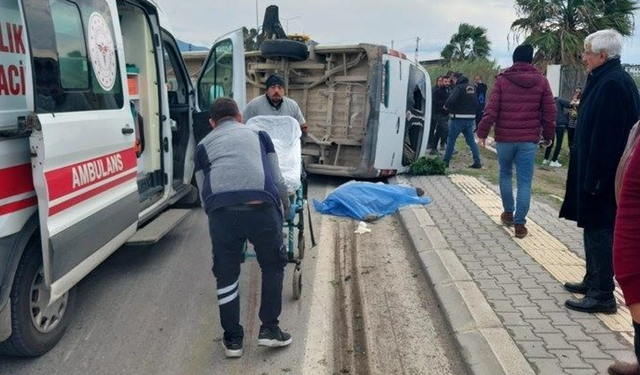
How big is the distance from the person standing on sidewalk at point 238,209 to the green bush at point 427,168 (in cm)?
589

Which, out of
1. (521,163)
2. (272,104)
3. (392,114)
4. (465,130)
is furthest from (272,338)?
(465,130)

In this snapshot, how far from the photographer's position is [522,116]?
207 inches

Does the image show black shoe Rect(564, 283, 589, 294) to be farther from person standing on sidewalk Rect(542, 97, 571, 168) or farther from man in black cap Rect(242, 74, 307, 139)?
person standing on sidewalk Rect(542, 97, 571, 168)

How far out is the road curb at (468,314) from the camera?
3092mm

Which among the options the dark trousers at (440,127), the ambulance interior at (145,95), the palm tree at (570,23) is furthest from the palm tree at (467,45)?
the ambulance interior at (145,95)

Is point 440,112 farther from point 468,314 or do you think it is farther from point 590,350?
point 590,350

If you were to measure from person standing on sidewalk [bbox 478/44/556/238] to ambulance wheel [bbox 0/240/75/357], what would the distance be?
4.26m

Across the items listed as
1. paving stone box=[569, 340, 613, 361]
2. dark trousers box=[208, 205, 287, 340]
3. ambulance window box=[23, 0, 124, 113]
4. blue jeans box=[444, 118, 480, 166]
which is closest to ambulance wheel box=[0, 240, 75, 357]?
→ ambulance window box=[23, 0, 124, 113]

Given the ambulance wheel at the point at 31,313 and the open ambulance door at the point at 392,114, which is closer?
the ambulance wheel at the point at 31,313

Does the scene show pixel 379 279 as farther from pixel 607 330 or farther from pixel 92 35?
pixel 92 35

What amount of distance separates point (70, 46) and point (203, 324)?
2.07 m

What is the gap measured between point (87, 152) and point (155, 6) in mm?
2393

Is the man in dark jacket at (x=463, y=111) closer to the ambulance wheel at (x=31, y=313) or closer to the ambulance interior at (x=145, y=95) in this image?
the ambulance interior at (x=145, y=95)

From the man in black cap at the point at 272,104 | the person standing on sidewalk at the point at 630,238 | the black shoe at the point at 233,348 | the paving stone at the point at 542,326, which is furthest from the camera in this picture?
the man in black cap at the point at 272,104
